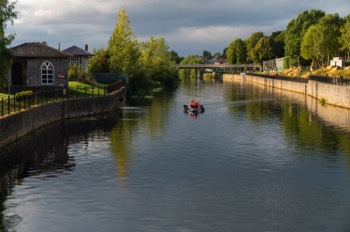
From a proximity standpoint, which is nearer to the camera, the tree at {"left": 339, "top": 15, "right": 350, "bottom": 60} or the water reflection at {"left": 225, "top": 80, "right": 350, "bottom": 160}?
the water reflection at {"left": 225, "top": 80, "right": 350, "bottom": 160}

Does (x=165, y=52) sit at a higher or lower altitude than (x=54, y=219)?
higher

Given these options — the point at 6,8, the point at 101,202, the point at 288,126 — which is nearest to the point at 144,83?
the point at 288,126

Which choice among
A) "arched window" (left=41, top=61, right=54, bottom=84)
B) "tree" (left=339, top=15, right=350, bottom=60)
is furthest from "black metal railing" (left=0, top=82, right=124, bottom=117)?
"tree" (left=339, top=15, right=350, bottom=60)

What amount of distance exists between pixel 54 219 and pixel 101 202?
3233 millimetres

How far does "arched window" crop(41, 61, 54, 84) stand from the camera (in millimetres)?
72812

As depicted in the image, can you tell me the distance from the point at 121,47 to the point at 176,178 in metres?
85.4

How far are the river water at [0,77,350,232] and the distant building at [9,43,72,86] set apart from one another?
16.1 meters

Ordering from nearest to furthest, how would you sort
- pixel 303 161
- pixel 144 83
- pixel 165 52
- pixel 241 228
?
pixel 241 228 < pixel 303 161 < pixel 144 83 < pixel 165 52

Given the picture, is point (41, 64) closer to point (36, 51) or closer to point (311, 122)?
point (36, 51)

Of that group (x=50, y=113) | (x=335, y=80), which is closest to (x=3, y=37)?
(x=50, y=113)

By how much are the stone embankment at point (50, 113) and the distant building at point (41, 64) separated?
20.9ft

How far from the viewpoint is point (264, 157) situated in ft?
130

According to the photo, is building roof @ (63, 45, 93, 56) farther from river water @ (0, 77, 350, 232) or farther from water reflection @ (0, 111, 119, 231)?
river water @ (0, 77, 350, 232)

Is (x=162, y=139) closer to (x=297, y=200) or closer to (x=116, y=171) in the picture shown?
(x=116, y=171)
